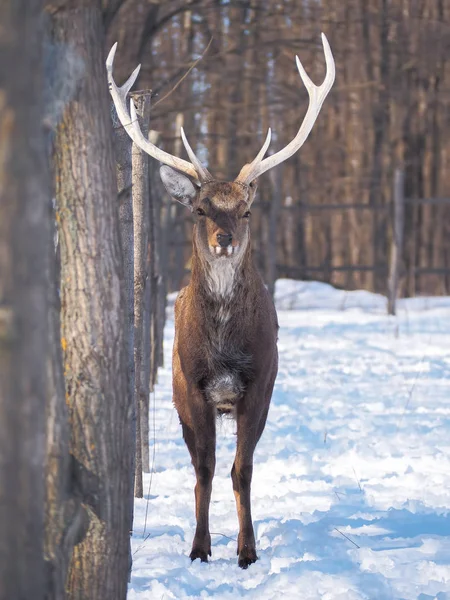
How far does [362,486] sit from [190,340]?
1472 mm

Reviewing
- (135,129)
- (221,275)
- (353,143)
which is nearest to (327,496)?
(221,275)

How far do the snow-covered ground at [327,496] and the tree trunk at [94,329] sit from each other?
88cm

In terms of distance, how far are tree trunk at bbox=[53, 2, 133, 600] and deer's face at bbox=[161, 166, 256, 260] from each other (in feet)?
6.24

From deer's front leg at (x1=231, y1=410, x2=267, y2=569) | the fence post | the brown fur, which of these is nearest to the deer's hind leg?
the brown fur

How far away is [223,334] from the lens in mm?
4656

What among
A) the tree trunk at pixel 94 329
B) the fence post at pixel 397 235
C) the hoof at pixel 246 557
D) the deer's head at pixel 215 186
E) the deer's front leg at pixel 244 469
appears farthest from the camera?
the fence post at pixel 397 235

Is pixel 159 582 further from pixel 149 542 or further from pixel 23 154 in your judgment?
pixel 23 154

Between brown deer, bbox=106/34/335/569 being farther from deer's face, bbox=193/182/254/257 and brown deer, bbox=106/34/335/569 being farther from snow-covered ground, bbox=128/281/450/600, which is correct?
snow-covered ground, bbox=128/281/450/600

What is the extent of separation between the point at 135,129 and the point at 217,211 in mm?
623

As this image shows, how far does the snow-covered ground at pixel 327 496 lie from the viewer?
12.5ft

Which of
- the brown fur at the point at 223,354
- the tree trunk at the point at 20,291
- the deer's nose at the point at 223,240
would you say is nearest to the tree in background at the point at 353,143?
the brown fur at the point at 223,354

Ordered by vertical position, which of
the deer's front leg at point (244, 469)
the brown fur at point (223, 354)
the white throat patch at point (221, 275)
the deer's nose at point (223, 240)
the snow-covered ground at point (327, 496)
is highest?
the deer's nose at point (223, 240)

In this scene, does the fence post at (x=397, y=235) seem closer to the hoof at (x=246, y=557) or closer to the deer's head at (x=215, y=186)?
the deer's head at (x=215, y=186)

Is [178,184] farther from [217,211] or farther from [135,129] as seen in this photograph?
[135,129]
